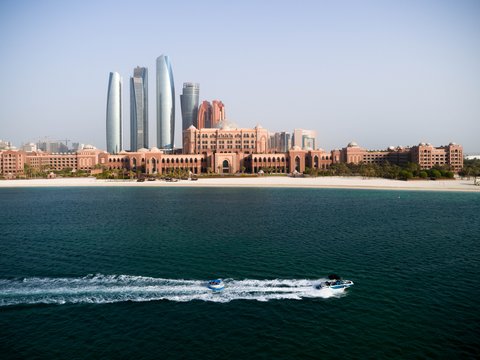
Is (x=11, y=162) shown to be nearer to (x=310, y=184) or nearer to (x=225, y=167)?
(x=225, y=167)

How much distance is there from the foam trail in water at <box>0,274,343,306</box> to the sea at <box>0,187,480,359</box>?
0.44 feet

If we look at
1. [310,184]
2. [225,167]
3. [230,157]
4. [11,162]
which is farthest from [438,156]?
[11,162]

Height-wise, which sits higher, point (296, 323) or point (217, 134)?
point (217, 134)

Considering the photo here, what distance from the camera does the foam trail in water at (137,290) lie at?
26.8 meters

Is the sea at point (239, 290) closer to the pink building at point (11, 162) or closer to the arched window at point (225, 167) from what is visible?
the arched window at point (225, 167)

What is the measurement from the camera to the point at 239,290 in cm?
2800

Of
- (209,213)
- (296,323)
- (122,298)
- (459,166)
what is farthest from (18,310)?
(459,166)

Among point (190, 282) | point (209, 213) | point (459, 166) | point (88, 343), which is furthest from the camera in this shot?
point (459, 166)

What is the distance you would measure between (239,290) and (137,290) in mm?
7248

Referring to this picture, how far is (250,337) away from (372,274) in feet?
46.3

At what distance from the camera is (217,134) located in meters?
178

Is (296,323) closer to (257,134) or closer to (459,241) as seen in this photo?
(459,241)

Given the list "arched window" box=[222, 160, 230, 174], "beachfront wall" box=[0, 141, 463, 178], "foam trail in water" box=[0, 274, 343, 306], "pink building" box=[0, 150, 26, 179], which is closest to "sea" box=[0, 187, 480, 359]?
"foam trail in water" box=[0, 274, 343, 306]

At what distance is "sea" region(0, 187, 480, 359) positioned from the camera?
2089cm
